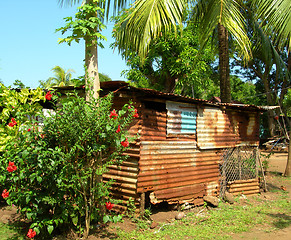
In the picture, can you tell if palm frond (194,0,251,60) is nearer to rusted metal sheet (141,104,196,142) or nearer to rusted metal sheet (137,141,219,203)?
rusted metal sheet (141,104,196,142)

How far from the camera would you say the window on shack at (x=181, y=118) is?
6.92m

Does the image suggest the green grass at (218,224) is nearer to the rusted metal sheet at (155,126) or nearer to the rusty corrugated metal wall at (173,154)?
the rusty corrugated metal wall at (173,154)

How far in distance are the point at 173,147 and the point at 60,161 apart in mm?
3508

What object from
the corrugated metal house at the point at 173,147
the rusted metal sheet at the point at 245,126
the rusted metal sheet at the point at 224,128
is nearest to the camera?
the corrugated metal house at the point at 173,147

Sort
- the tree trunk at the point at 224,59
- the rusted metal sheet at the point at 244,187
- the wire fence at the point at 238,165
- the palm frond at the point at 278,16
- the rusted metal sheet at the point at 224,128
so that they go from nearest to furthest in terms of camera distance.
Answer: the palm frond at the point at 278,16 → the rusted metal sheet at the point at 224,128 → the wire fence at the point at 238,165 → the rusted metal sheet at the point at 244,187 → the tree trunk at the point at 224,59

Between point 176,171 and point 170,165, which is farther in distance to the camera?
point 176,171

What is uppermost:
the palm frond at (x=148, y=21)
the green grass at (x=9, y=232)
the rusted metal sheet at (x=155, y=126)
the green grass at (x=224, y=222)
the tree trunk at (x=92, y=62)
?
the palm frond at (x=148, y=21)

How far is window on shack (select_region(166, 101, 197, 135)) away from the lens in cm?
692

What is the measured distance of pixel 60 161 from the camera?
4.17 m

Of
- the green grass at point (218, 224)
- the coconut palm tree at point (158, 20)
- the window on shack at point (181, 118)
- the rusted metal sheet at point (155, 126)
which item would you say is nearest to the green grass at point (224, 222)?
the green grass at point (218, 224)

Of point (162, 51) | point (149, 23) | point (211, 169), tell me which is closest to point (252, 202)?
point (211, 169)

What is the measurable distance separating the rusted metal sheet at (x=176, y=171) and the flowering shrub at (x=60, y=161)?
1.81 metres

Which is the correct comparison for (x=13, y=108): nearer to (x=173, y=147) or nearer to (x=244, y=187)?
(x=173, y=147)

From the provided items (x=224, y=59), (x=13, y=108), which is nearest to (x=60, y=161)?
(x=13, y=108)
